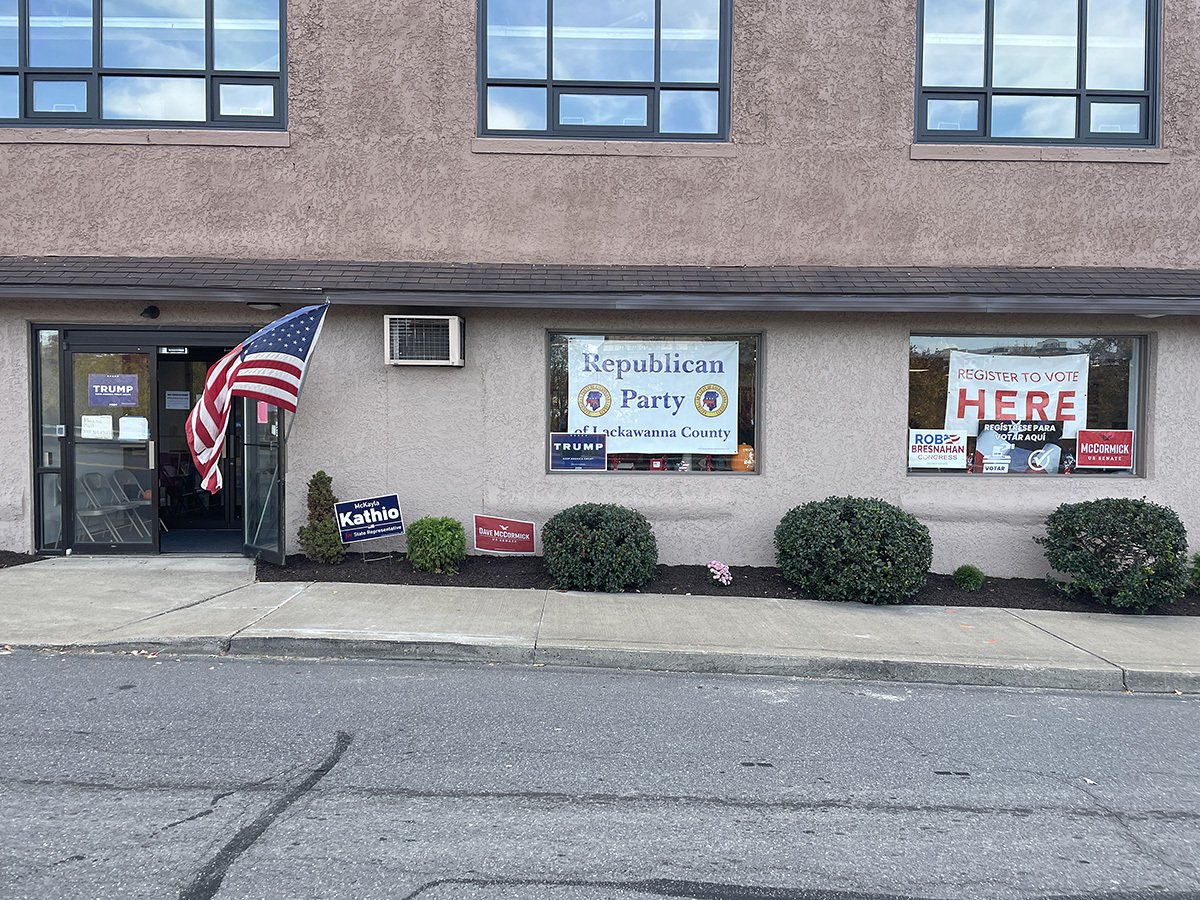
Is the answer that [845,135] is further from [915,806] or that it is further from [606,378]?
[915,806]

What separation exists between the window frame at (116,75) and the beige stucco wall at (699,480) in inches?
80.1

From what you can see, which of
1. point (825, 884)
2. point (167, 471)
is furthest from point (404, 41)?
point (825, 884)

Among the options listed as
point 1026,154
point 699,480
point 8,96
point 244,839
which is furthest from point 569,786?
point 8,96

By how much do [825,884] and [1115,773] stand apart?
7.43 feet

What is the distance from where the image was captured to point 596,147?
8.95 m

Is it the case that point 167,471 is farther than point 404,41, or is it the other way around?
point 167,471

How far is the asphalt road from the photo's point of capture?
131 inches

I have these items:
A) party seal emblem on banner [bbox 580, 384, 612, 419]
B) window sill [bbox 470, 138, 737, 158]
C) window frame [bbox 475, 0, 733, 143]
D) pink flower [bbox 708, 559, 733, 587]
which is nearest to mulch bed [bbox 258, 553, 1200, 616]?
pink flower [bbox 708, 559, 733, 587]

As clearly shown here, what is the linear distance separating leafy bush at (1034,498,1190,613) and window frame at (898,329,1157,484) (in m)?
0.97

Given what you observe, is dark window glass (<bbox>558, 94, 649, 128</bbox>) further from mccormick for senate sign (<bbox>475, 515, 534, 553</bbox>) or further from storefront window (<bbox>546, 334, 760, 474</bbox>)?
mccormick for senate sign (<bbox>475, 515, 534, 553</bbox>)

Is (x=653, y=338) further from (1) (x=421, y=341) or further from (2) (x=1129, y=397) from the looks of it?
(2) (x=1129, y=397)

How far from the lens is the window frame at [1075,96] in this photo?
9.12 metres

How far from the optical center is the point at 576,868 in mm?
3393

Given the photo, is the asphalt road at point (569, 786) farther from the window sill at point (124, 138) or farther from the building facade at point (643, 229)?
the window sill at point (124, 138)
